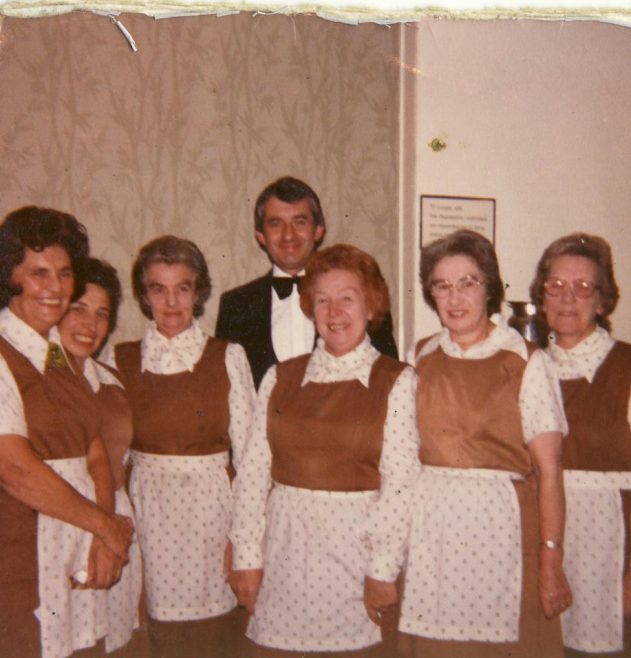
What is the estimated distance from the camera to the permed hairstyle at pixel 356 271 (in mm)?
1612

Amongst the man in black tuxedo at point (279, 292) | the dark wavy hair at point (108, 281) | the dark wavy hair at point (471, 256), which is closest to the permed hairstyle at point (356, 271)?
the dark wavy hair at point (471, 256)

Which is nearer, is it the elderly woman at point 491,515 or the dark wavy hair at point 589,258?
the elderly woman at point 491,515

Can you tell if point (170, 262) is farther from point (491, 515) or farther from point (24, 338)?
point (491, 515)

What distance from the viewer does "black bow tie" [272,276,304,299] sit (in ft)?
6.35

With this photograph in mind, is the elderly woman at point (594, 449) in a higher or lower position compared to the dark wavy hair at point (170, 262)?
lower

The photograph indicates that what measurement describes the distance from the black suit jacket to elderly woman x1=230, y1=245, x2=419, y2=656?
0.20 metres

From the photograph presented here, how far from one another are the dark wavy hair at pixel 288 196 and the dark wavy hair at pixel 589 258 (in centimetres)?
58

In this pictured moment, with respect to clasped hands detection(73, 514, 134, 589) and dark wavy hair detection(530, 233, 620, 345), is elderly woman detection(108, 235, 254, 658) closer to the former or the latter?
clasped hands detection(73, 514, 134, 589)

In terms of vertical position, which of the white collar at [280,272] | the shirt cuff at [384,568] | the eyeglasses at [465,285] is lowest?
the shirt cuff at [384,568]

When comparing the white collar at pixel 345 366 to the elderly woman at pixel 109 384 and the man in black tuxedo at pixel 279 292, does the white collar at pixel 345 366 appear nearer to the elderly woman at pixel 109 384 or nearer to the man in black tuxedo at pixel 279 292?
the man in black tuxedo at pixel 279 292

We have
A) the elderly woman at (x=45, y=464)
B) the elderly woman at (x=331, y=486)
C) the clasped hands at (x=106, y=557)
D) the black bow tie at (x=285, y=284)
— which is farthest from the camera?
the black bow tie at (x=285, y=284)

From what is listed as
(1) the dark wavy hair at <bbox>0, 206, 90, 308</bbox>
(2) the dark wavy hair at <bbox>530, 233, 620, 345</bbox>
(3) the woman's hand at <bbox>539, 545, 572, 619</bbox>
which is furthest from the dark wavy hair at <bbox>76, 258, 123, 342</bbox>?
(3) the woman's hand at <bbox>539, 545, 572, 619</bbox>

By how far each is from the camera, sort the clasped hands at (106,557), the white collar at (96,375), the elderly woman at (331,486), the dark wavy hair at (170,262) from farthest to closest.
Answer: the dark wavy hair at (170,262) < the white collar at (96,375) < the elderly woman at (331,486) < the clasped hands at (106,557)

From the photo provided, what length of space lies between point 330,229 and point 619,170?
77 cm
